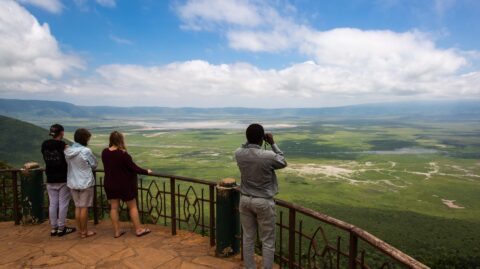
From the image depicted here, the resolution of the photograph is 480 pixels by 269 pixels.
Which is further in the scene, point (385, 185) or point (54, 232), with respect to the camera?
point (385, 185)

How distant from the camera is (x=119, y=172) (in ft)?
18.5

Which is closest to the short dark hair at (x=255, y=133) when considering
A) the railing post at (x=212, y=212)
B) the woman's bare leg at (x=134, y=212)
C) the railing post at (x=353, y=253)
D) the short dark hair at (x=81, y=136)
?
the railing post at (x=353, y=253)

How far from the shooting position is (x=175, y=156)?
99.4 meters

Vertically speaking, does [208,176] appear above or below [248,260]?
below

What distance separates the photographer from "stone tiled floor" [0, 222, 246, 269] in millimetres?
5141

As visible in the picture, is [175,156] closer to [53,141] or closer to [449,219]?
[449,219]

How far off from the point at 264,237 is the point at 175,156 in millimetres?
97419

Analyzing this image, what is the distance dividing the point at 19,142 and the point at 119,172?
96.8m

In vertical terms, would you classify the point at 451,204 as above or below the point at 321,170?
below

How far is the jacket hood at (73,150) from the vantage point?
577cm

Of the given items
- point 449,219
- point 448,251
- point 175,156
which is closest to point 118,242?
point 448,251

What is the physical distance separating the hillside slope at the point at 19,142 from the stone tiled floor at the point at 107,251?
77236 millimetres

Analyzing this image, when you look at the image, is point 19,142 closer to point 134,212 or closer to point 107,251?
point 134,212

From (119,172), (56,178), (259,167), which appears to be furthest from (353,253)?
(56,178)
